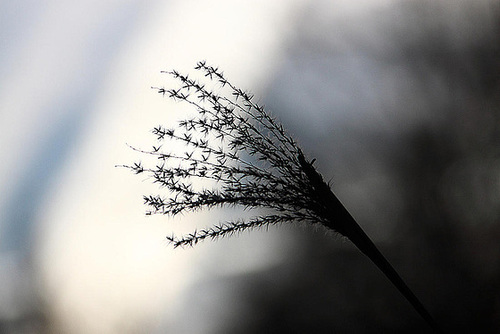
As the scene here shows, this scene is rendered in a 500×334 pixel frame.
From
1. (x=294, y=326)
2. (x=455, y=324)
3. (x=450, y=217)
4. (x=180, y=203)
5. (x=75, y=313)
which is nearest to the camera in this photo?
(x=180, y=203)

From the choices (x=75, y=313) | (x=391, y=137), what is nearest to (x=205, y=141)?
(x=391, y=137)

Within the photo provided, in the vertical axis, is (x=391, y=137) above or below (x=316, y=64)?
below

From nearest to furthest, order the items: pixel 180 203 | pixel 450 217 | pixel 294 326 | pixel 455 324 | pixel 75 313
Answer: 1. pixel 180 203
2. pixel 455 324
3. pixel 450 217
4. pixel 294 326
5. pixel 75 313

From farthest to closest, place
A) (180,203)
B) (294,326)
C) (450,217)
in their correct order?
(294,326) < (450,217) < (180,203)

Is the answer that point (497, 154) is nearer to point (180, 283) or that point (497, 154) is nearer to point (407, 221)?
point (407, 221)

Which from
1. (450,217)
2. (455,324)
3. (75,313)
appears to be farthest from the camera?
(75,313)

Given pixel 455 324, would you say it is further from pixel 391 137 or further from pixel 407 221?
pixel 391 137

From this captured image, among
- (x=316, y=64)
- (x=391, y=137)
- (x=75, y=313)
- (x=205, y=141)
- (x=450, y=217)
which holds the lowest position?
(x=450, y=217)

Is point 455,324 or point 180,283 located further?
point 180,283

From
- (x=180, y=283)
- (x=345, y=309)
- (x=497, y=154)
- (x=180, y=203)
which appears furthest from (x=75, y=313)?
(x=497, y=154)
